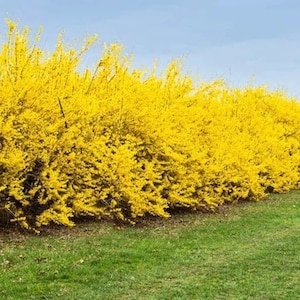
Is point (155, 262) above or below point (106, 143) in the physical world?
below

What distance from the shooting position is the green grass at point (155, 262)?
7.31m

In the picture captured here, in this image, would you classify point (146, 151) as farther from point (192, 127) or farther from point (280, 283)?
point (280, 283)

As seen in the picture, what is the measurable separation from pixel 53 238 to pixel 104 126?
10.4 ft

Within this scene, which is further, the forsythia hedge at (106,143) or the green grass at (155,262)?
the forsythia hedge at (106,143)

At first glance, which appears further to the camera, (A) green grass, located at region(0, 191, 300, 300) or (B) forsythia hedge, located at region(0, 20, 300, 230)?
(B) forsythia hedge, located at region(0, 20, 300, 230)

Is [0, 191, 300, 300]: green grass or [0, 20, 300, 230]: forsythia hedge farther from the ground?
[0, 20, 300, 230]: forsythia hedge

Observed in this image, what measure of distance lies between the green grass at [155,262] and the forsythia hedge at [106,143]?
66cm

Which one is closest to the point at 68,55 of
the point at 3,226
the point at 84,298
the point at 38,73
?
the point at 38,73

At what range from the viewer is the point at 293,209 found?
16.4 meters

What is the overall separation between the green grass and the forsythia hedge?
0.66 m

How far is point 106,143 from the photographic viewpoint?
511 inches

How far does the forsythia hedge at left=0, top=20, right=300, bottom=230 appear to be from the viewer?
11.1 m

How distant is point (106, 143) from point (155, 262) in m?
4.54

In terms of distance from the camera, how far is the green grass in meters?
7.31
